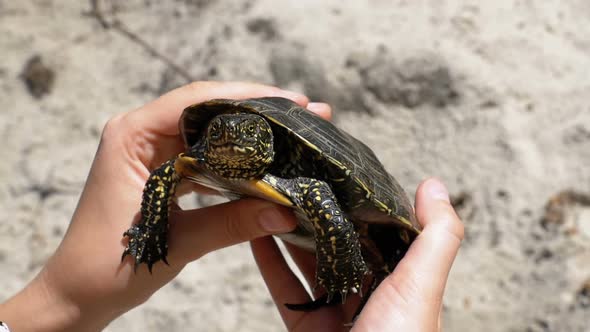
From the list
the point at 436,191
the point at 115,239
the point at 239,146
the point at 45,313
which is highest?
the point at 239,146

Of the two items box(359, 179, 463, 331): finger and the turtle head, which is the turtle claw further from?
box(359, 179, 463, 331): finger

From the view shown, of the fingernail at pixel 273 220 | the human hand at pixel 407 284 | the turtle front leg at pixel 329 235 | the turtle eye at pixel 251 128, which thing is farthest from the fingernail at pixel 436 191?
the turtle eye at pixel 251 128

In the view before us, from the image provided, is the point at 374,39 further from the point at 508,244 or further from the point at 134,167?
the point at 134,167

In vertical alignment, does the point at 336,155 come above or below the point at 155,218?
above

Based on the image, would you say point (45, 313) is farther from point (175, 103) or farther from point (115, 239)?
point (175, 103)

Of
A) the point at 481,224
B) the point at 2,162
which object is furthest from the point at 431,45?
the point at 2,162

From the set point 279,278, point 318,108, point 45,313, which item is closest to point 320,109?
point 318,108
